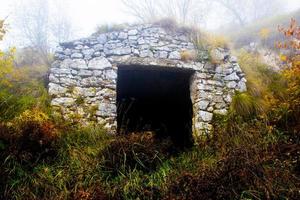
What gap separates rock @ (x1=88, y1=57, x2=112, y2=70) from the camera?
6938 mm

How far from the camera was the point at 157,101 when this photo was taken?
30.0 ft

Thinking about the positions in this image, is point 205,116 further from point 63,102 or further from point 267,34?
point 267,34

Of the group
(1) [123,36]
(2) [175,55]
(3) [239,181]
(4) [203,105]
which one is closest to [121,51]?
(1) [123,36]

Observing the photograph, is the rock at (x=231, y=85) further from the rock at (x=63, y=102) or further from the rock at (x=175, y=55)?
the rock at (x=63, y=102)

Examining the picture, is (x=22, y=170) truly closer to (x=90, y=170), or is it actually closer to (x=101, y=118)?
(x=90, y=170)

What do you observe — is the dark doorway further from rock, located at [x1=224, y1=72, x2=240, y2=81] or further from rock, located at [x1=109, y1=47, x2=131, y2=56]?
rock, located at [x1=109, y1=47, x2=131, y2=56]

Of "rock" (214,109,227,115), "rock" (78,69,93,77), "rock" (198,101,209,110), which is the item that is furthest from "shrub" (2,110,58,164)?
"rock" (214,109,227,115)

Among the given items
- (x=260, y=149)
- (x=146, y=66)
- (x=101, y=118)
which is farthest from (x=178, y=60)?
(x=260, y=149)

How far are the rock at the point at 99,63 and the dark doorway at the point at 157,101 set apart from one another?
1177 millimetres

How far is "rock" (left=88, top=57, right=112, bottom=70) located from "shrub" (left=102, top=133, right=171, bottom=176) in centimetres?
199

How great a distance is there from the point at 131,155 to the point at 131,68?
2675 millimetres

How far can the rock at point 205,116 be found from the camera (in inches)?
267

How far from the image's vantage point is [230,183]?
4.32 meters

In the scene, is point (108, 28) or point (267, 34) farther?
point (267, 34)
